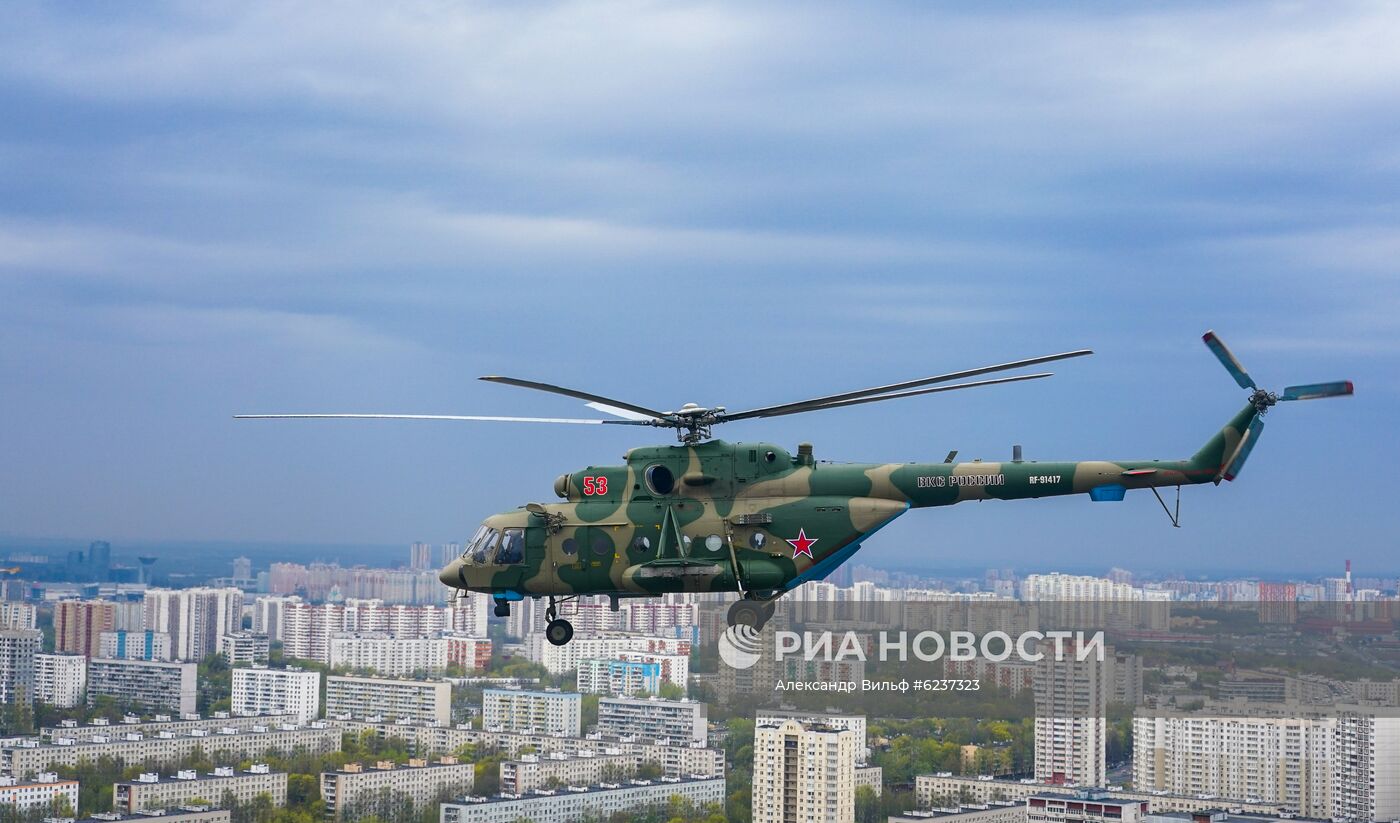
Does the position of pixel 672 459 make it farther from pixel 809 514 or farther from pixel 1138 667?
pixel 1138 667

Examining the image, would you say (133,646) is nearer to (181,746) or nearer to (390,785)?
(181,746)

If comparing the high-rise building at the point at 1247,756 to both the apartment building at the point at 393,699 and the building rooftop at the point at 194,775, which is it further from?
the apartment building at the point at 393,699

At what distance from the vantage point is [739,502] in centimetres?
1614

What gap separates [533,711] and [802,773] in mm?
22239

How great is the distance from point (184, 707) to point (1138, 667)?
5269 centimetres

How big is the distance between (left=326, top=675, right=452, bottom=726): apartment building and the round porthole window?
62.0 meters

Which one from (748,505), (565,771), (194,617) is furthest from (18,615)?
(748,505)

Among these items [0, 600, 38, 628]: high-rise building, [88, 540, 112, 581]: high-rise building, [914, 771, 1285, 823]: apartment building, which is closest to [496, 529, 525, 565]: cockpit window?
[914, 771, 1285, 823]: apartment building

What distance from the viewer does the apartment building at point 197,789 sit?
63.1 metres

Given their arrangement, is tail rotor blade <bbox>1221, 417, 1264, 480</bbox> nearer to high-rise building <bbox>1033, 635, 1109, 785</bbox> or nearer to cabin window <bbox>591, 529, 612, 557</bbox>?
cabin window <bbox>591, 529, 612, 557</bbox>

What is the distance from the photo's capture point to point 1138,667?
5194 cm

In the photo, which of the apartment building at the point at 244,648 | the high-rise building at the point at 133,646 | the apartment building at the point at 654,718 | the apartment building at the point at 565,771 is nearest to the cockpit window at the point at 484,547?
the apartment building at the point at 654,718

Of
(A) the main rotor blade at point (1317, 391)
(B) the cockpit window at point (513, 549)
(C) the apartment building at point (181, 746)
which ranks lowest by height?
(C) the apartment building at point (181, 746)

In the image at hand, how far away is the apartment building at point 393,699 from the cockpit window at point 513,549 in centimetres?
6133
